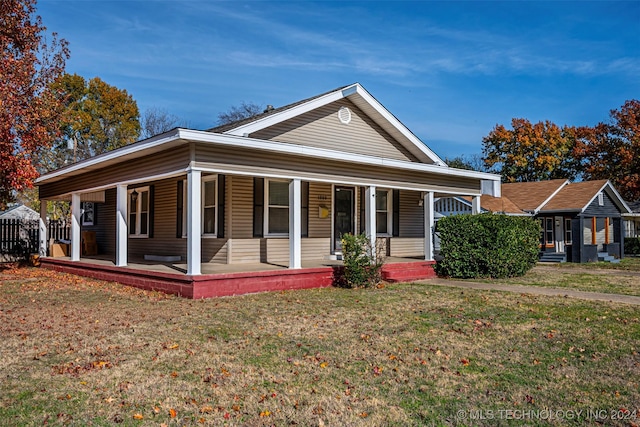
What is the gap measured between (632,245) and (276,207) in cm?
2532

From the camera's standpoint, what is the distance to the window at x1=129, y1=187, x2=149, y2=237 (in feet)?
48.6

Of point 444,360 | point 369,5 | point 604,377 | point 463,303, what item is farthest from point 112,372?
point 369,5

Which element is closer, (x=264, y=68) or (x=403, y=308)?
(x=403, y=308)

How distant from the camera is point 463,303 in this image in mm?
8320

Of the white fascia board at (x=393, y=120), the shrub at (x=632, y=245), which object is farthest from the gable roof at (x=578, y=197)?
the white fascia board at (x=393, y=120)

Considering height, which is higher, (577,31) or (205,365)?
(577,31)

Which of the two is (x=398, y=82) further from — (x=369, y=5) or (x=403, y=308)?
(x=403, y=308)

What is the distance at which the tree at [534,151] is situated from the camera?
3859 centimetres

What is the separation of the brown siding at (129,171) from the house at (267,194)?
0.04 m

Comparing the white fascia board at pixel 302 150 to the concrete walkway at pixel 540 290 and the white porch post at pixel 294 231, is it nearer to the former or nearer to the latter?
the white porch post at pixel 294 231

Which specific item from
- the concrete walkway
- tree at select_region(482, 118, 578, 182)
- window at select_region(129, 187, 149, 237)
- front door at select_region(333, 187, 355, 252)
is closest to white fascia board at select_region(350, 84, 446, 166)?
front door at select_region(333, 187, 355, 252)

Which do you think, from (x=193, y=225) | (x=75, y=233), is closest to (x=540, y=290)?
(x=193, y=225)

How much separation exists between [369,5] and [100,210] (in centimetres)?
1203

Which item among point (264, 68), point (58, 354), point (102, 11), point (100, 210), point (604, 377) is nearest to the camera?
point (604, 377)
